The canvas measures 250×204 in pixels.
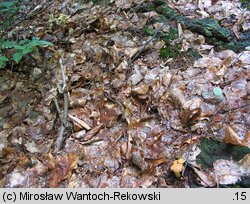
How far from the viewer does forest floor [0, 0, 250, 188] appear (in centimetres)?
246

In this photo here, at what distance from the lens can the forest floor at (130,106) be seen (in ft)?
8.09

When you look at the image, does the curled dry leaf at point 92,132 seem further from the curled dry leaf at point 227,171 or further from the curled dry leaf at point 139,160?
the curled dry leaf at point 227,171

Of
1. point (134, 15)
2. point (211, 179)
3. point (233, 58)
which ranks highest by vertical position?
point (134, 15)

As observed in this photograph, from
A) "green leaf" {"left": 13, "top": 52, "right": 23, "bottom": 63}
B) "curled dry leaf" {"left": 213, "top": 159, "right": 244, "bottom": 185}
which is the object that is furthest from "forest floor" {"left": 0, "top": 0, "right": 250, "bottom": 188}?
"green leaf" {"left": 13, "top": 52, "right": 23, "bottom": 63}

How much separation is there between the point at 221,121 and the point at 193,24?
57.5 inches

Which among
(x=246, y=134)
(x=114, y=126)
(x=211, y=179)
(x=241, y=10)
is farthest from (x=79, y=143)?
(x=241, y=10)

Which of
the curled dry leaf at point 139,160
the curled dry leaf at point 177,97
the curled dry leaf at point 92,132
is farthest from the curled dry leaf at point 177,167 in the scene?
the curled dry leaf at point 92,132

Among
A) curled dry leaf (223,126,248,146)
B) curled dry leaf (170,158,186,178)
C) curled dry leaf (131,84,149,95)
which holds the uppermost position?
curled dry leaf (131,84,149,95)

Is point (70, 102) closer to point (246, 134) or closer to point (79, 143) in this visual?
point (79, 143)

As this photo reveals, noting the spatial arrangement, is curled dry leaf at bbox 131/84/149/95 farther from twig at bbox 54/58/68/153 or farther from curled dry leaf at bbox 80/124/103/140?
twig at bbox 54/58/68/153

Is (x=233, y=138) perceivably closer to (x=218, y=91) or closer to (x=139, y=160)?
(x=218, y=91)

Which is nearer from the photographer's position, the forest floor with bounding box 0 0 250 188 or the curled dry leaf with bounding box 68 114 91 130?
the forest floor with bounding box 0 0 250 188

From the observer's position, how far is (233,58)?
3188 mm

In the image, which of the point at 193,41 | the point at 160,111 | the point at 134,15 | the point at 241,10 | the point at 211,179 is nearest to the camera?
the point at 211,179
